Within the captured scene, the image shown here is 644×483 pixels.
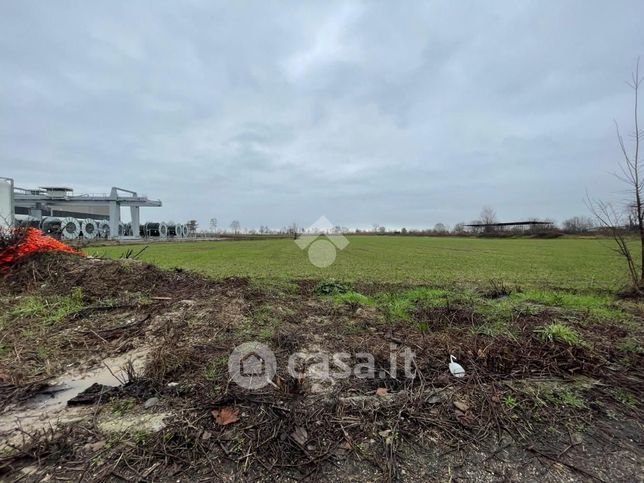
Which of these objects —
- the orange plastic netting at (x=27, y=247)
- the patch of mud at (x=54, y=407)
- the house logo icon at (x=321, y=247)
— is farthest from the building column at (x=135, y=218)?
the patch of mud at (x=54, y=407)

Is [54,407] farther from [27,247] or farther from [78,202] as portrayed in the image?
[78,202]

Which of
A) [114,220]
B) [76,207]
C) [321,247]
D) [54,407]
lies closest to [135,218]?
[114,220]

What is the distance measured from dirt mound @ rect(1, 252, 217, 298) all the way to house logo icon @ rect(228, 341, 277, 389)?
342 cm

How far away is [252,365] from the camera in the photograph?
3.15 meters

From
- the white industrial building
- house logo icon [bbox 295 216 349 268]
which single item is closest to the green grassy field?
house logo icon [bbox 295 216 349 268]

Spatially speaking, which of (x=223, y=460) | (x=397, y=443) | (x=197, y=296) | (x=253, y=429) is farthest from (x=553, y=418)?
(x=197, y=296)

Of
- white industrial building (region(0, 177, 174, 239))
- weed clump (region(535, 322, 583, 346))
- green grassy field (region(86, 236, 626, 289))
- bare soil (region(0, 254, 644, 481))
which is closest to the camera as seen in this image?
bare soil (region(0, 254, 644, 481))

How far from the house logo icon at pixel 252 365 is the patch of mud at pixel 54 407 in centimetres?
98

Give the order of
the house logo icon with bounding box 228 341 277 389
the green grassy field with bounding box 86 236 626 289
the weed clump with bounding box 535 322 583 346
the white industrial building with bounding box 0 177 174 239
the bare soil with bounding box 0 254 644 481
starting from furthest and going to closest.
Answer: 1. the white industrial building with bounding box 0 177 174 239
2. the green grassy field with bounding box 86 236 626 289
3. the weed clump with bounding box 535 322 583 346
4. the house logo icon with bounding box 228 341 277 389
5. the bare soil with bounding box 0 254 644 481

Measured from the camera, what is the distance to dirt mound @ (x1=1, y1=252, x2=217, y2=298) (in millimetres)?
6121

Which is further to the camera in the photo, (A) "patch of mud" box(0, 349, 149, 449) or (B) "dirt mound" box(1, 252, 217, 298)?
(B) "dirt mound" box(1, 252, 217, 298)

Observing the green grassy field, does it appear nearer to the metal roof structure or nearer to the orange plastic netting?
the orange plastic netting

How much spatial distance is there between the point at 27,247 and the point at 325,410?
868 cm

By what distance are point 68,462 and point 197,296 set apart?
14.7ft
